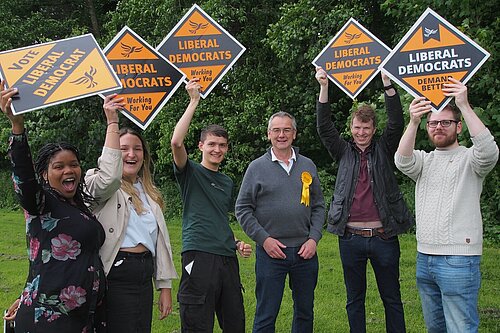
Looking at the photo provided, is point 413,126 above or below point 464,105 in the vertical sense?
below

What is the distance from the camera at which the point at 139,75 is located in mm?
4324

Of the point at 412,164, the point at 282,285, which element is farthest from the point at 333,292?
the point at 412,164

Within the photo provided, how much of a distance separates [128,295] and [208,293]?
2.55ft

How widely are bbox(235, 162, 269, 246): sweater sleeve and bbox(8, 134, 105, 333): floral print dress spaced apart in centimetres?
150

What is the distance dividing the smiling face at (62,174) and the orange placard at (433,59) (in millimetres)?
2425

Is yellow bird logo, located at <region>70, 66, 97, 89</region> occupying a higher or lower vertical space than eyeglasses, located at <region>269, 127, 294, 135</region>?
higher

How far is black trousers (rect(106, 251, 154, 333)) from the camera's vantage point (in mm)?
3443

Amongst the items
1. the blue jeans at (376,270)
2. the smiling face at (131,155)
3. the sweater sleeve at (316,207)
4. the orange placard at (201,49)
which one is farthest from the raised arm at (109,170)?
the blue jeans at (376,270)

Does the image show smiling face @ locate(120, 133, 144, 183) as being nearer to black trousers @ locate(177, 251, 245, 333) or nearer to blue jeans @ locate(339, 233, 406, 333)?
black trousers @ locate(177, 251, 245, 333)

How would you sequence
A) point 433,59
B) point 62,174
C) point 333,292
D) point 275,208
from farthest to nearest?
point 333,292 → point 275,208 → point 433,59 → point 62,174

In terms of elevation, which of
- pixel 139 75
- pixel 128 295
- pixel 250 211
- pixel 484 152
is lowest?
pixel 128 295

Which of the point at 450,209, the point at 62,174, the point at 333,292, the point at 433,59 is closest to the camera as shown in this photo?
the point at 62,174

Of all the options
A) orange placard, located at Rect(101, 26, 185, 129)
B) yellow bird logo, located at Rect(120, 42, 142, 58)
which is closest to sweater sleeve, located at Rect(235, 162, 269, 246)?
orange placard, located at Rect(101, 26, 185, 129)

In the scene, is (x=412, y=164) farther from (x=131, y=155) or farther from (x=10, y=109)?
(x=10, y=109)
